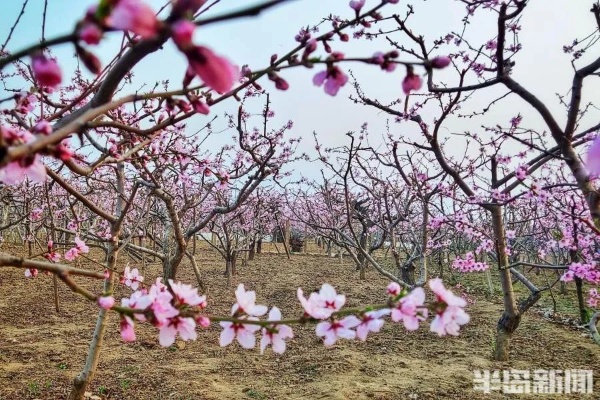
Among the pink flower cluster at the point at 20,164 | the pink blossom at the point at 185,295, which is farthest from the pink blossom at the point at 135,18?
the pink blossom at the point at 185,295

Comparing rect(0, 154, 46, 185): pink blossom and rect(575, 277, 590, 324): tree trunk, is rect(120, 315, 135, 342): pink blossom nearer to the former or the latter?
rect(0, 154, 46, 185): pink blossom

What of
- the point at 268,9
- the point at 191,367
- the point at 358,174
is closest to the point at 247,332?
the point at 268,9

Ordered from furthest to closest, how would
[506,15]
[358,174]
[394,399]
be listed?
[358,174] → [394,399] → [506,15]

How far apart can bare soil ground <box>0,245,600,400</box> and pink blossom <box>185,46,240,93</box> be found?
386 centimetres

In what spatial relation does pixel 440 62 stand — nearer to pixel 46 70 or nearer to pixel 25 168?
pixel 46 70

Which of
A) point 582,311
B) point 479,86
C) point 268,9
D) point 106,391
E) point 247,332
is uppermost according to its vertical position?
point 479,86

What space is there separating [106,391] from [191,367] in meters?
1.00

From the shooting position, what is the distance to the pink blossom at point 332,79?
1.02 meters

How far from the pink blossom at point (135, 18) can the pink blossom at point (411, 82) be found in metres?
0.67

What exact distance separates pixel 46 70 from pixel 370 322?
0.89m

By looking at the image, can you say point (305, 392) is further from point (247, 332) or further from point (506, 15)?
point (506, 15)

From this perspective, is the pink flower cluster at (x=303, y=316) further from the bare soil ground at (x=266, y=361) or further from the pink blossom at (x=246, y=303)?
the bare soil ground at (x=266, y=361)

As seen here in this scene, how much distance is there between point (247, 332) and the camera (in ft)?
3.98

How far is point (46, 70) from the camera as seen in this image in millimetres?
A: 646
